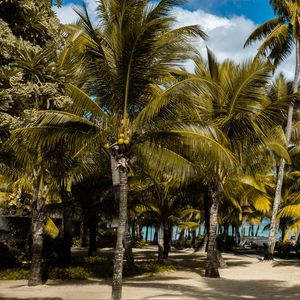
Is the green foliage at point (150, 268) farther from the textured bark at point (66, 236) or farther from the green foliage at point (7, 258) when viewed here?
the green foliage at point (7, 258)

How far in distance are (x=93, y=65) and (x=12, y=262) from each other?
10.0 meters

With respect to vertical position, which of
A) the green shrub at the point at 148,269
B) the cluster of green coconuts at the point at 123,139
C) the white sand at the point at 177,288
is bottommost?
the white sand at the point at 177,288

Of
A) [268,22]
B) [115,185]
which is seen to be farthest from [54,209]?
[268,22]

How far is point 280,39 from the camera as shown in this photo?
27500mm

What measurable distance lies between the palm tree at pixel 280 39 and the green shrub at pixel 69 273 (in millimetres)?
12810

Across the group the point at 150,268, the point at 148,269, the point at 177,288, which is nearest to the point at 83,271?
the point at 148,269

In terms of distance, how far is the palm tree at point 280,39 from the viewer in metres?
26.4

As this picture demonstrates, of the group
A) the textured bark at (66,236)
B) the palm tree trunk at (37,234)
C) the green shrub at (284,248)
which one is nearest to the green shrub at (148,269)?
the textured bark at (66,236)

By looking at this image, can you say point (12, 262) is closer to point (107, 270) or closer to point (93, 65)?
point (107, 270)

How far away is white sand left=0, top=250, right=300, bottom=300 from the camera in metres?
12.5

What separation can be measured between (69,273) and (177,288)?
14.6 feet

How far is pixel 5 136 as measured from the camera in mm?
6988

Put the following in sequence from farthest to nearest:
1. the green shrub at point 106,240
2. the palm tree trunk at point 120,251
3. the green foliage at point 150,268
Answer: the green shrub at point 106,240 < the green foliage at point 150,268 < the palm tree trunk at point 120,251

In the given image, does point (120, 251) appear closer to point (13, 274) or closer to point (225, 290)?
point (225, 290)
